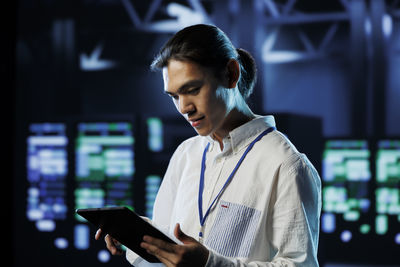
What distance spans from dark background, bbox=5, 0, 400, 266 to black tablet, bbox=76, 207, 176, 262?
3.15m

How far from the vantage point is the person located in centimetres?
133

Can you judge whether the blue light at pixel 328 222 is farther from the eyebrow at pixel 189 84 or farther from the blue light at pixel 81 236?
the eyebrow at pixel 189 84

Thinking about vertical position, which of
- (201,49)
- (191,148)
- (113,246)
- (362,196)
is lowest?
(362,196)

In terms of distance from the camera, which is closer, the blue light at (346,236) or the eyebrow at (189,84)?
the eyebrow at (189,84)

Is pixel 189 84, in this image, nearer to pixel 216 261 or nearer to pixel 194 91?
pixel 194 91

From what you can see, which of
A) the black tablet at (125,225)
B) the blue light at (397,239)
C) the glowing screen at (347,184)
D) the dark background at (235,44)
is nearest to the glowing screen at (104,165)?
the dark background at (235,44)

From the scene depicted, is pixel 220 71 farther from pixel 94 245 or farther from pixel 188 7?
pixel 188 7

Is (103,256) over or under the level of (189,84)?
under

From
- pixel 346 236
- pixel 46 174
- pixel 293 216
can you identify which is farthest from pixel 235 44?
pixel 293 216

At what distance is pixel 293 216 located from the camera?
4.35 ft

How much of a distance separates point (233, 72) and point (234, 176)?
282 millimetres

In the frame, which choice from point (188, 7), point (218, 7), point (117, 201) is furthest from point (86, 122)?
point (188, 7)

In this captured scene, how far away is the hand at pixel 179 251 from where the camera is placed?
121cm

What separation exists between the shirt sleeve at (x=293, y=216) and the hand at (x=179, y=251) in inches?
3.4
